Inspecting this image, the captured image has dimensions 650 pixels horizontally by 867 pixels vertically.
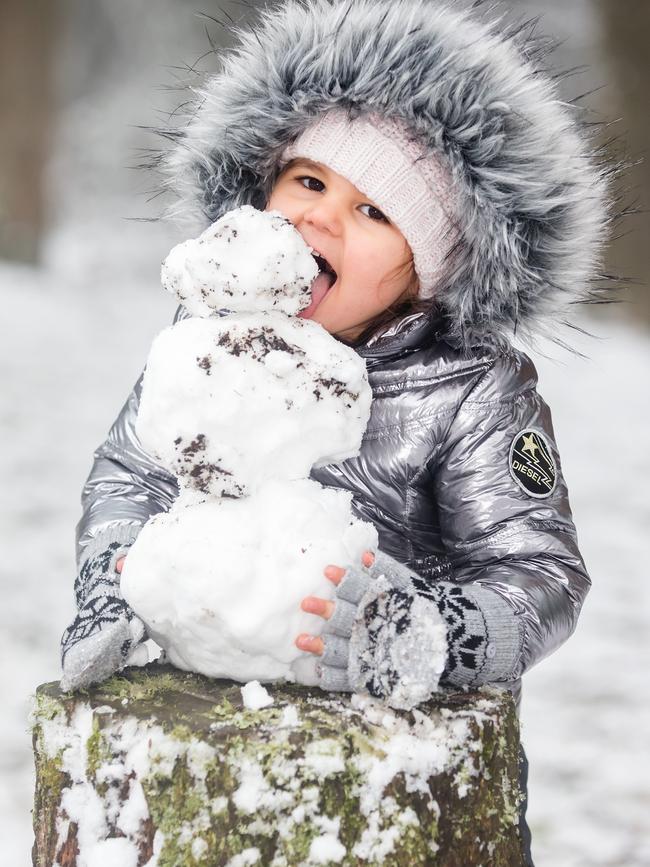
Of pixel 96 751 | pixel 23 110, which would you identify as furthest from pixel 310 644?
pixel 23 110

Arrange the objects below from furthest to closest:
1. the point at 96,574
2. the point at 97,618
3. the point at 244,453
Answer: the point at 96,574 < the point at 97,618 < the point at 244,453

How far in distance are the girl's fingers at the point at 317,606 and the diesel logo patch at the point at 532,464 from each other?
468mm

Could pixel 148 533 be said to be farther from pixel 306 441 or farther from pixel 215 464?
pixel 306 441

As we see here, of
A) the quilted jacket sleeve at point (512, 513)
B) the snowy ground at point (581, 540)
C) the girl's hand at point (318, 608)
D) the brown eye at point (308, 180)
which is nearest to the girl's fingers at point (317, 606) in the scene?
the girl's hand at point (318, 608)

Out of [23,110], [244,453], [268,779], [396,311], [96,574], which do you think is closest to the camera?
[268,779]

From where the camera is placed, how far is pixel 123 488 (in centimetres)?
187

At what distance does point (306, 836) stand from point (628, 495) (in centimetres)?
393

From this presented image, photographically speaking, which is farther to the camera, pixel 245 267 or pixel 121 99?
pixel 121 99

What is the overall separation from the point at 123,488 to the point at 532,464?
2.49ft

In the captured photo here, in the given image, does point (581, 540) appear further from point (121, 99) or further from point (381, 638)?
point (121, 99)

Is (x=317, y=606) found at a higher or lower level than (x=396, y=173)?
lower

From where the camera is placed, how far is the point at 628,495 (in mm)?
4879

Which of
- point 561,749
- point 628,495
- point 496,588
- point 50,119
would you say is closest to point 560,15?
point 50,119

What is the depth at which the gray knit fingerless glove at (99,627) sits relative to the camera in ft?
4.47
